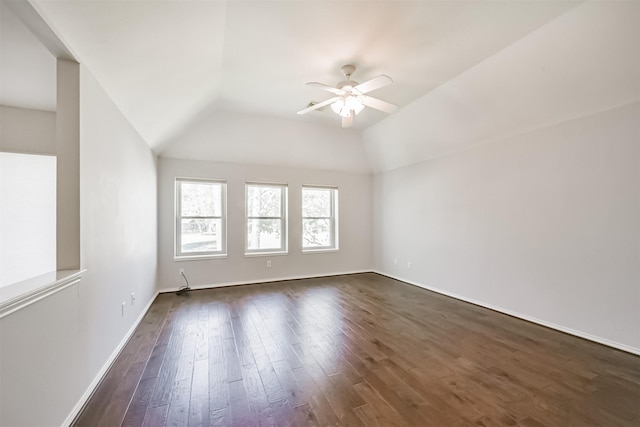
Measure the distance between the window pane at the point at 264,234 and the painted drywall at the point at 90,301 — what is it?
2.03 meters

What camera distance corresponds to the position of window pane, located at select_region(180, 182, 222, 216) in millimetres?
4645

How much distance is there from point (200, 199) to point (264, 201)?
46.7 inches

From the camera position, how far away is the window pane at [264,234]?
5102mm

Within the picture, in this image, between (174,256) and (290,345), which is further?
(174,256)

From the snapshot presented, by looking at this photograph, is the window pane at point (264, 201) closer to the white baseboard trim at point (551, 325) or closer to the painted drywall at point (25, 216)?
the painted drywall at point (25, 216)

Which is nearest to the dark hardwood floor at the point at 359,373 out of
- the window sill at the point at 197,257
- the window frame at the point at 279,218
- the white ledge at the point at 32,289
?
the white ledge at the point at 32,289

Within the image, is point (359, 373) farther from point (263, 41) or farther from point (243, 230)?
point (243, 230)

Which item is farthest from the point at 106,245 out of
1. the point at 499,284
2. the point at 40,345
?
the point at 499,284

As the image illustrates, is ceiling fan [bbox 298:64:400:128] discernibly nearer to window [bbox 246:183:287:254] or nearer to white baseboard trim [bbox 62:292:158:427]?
window [bbox 246:183:287:254]

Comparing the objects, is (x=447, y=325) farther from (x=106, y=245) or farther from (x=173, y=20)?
(x=173, y=20)

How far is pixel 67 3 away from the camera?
1.37 metres

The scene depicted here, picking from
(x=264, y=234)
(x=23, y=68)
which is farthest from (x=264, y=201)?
(x=23, y=68)

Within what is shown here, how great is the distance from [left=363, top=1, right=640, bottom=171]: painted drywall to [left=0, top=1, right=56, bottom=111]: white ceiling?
3800mm

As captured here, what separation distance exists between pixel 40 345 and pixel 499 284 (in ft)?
15.0
